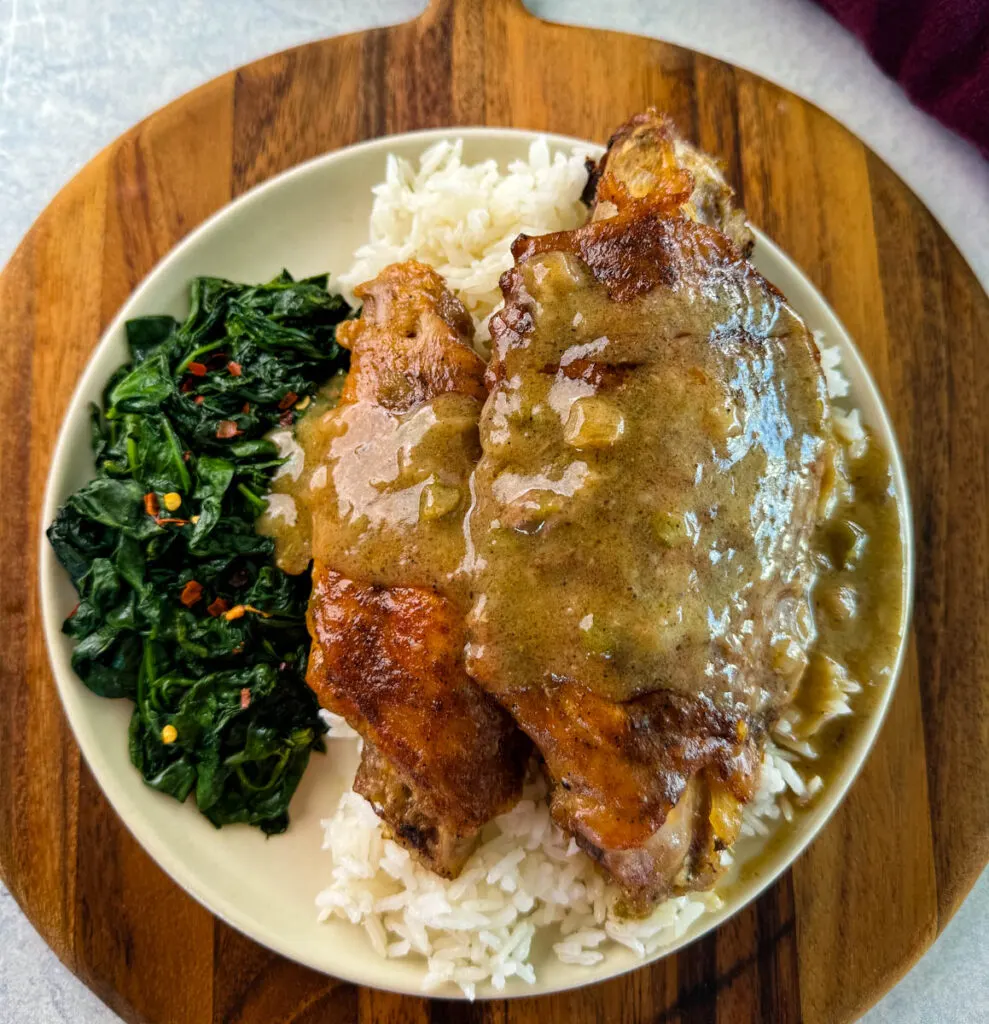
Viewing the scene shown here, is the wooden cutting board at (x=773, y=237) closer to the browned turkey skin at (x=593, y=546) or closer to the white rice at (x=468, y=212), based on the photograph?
the white rice at (x=468, y=212)

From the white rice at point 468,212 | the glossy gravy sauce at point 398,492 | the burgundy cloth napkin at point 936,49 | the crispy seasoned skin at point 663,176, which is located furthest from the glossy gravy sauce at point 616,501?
the burgundy cloth napkin at point 936,49

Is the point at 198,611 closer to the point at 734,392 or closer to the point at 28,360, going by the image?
the point at 28,360

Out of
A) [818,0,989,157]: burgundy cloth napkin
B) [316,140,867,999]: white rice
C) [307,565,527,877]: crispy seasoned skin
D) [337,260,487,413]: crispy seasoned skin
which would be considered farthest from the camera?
[818,0,989,157]: burgundy cloth napkin

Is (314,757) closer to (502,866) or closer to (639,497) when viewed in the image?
(502,866)

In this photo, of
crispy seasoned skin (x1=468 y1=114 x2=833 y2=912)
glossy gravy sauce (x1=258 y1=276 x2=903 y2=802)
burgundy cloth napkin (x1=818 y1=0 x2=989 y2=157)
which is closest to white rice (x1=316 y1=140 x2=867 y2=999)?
crispy seasoned skin (x1=468 y1=114 x2=833 y2=912)

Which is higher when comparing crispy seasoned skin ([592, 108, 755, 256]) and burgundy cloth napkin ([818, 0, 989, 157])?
burgundy cloth napkin ([818, 0, 989, 157])

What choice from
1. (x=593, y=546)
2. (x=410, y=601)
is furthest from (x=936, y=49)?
(x=410, y=601)

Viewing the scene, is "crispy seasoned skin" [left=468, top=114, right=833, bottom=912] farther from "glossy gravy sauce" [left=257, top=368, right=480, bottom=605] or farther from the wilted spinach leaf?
the wilted spinach leaf

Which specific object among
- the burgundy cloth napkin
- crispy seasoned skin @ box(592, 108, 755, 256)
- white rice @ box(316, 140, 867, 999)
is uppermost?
the burgundy cloth napkin
